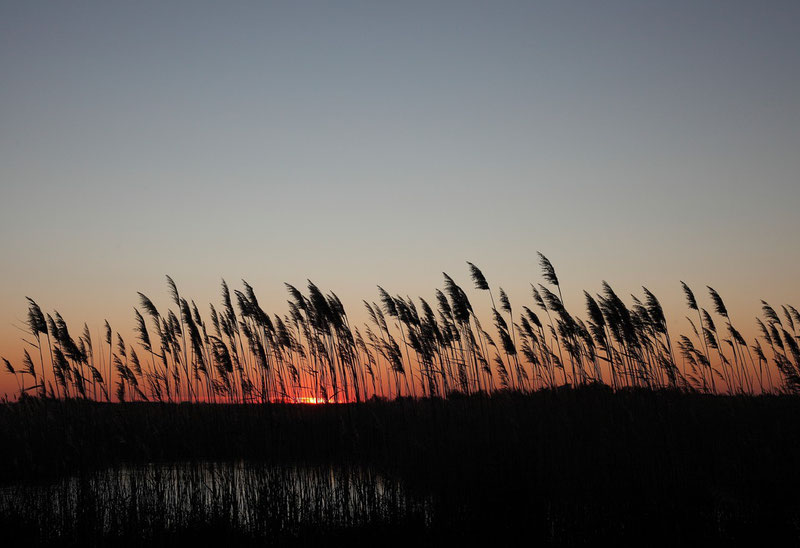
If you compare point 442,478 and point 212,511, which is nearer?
point 212,511

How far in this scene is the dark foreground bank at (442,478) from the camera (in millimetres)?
6449

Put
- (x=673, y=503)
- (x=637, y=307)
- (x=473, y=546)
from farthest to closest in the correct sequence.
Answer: (x=637, y=307) → (x=673, y=503) → (x=473, y=546)

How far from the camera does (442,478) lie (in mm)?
7828

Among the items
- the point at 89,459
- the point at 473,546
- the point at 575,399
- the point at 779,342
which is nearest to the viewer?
the point at 473,546

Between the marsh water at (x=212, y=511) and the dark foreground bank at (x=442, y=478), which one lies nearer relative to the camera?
the dark foreground bank at (x=442, y=478)

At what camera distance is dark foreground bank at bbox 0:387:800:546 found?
645cm

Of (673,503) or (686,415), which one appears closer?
(673,503)

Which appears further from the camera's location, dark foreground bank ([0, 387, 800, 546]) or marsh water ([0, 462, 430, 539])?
marsh water ([0, 462, 430, 539])

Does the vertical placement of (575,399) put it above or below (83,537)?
above

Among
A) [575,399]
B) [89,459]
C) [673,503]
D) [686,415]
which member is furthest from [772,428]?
[89,459]

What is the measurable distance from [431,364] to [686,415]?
182 inches

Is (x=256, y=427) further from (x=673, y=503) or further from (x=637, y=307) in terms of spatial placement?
(x=637, y=307)

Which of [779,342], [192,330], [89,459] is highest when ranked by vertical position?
[192,330]

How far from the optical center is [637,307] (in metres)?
12.9
